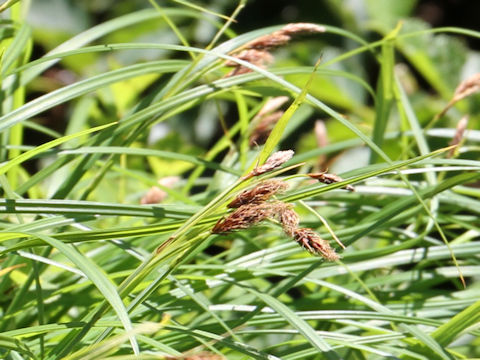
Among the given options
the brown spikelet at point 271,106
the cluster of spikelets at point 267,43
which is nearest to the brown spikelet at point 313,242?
the cluster of spikelets at point 267,43

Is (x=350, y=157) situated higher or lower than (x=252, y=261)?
higher

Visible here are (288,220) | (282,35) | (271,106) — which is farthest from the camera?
(271,106)

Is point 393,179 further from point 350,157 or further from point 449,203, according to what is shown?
point 350,157

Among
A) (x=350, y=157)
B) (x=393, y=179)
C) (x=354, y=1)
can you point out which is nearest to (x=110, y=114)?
(x=393, y=179)

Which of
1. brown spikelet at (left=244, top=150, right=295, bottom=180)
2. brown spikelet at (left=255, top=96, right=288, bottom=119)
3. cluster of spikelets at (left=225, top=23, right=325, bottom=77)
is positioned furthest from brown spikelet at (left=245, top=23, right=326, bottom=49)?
brown spikelet at (left=244, top=150, right=295, bottom=180)

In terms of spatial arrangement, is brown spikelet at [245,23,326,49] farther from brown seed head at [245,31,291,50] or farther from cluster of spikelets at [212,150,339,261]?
cluster of spikelets at [212,150,339,261]

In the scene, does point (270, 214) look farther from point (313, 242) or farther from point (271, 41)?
point (271, 41)

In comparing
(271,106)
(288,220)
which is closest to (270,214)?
(288,220)
